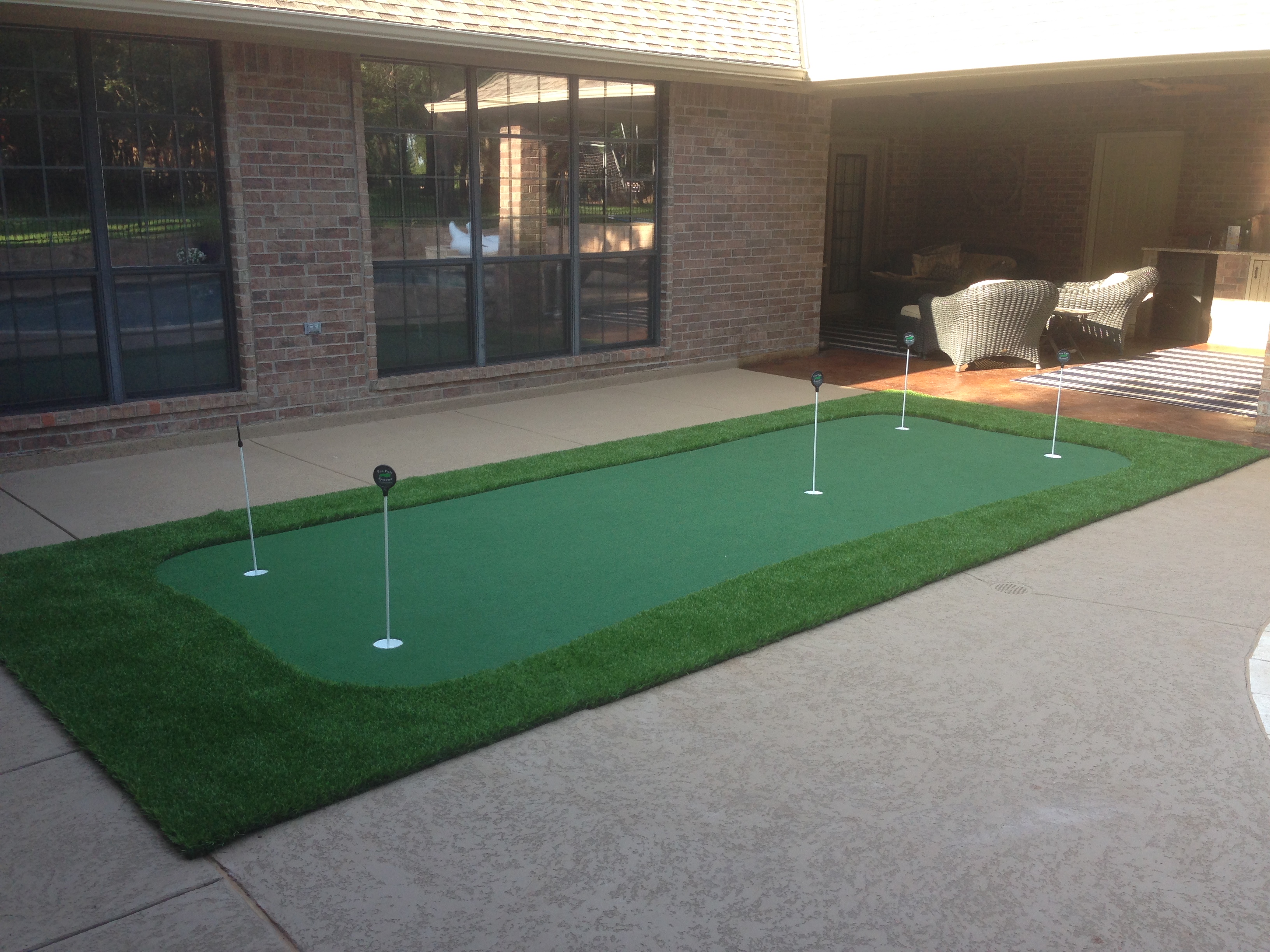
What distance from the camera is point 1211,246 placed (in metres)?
13.1

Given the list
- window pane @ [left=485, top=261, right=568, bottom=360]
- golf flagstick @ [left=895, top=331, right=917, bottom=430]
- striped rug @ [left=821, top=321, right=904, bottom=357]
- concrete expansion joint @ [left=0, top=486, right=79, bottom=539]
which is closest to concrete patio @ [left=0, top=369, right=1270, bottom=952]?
concrete expansion joint @ [left=0, top=486, right=79, bottom=539]

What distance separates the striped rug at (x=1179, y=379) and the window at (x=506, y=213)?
4065 mm

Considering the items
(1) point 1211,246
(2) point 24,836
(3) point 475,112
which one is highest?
(3) point 475,112

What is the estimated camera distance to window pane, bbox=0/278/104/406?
7078 millimetres

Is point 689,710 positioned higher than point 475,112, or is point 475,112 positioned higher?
point 475,112

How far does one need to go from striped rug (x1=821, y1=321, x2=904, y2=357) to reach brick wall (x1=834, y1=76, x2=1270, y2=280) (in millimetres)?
2673

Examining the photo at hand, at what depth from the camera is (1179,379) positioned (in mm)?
10602

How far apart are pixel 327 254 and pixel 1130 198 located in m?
11.0

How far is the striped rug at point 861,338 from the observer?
12531mm

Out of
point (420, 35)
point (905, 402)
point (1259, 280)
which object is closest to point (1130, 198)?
point (1259, 280)

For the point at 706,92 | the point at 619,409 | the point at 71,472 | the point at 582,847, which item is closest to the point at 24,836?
the point at 582,847

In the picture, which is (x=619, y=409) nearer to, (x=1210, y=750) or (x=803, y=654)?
(x=803, y=654)

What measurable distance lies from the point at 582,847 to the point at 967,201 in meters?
14.5

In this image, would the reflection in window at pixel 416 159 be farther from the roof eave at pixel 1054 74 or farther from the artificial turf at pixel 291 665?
the roof eave at pixel 1054 74
